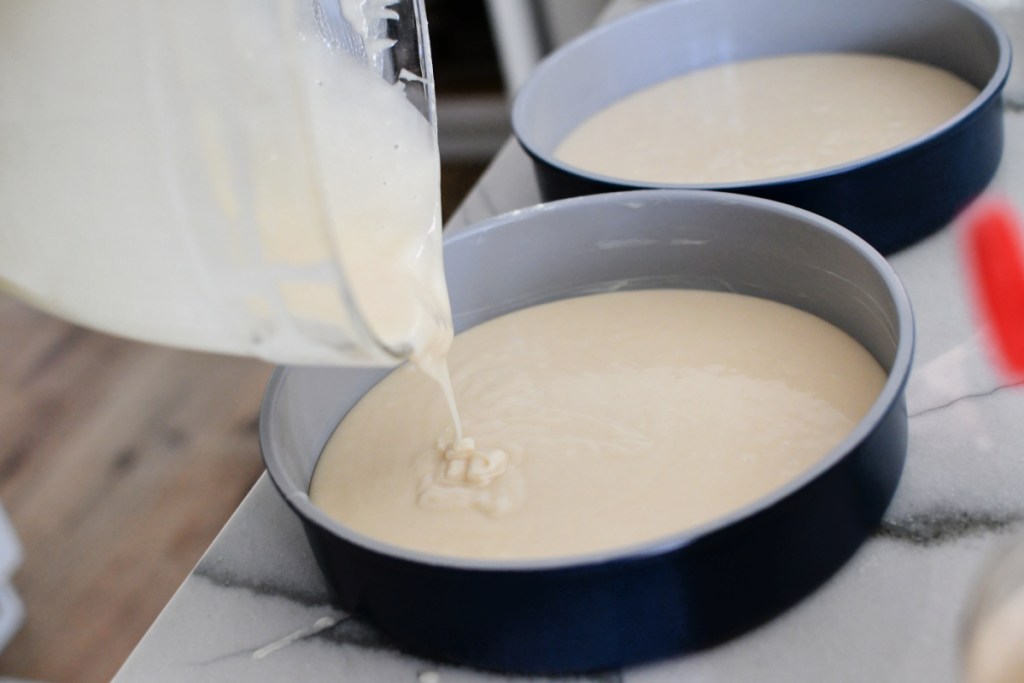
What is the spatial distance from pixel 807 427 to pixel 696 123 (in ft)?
1.67

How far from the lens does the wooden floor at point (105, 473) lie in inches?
67.1

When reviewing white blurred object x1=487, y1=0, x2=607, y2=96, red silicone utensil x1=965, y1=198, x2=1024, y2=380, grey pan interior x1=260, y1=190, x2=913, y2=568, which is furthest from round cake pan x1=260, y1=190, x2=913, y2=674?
white blurred object x1=487, y1=0, x2=607, y2=96

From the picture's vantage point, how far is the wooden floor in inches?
67.1

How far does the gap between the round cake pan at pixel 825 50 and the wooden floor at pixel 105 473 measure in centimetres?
97

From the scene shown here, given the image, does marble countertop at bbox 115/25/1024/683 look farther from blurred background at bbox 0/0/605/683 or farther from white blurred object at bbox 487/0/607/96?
white blurred object at bbox 487/0/607/96

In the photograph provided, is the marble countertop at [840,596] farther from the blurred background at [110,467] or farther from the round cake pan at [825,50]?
the blurred background at [110,467]

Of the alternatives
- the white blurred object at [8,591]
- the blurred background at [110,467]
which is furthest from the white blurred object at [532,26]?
the white blurred object at [8,591]

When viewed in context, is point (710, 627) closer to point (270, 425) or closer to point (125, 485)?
point (270, 425)

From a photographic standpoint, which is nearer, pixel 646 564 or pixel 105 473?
pixel 646 564

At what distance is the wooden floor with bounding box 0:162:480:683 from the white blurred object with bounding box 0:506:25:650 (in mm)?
22

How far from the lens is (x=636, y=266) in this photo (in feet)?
3.10

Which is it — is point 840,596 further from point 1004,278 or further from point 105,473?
point 105,473

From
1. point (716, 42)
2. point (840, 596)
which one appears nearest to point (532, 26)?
point (716, 42)

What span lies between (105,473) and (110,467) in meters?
0.02
